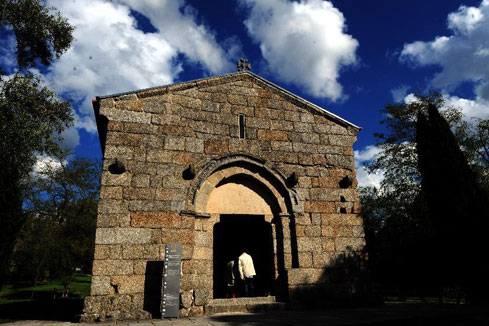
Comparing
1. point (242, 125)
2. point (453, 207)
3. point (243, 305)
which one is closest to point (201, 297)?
point (243, 305)

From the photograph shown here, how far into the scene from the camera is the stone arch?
6863 mm

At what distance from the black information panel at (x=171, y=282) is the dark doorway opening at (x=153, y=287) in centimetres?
28

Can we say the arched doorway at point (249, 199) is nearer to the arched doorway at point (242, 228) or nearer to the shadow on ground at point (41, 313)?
the arched doorway at point (242, 228)

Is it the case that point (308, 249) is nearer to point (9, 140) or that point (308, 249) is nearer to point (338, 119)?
point (338, 119)

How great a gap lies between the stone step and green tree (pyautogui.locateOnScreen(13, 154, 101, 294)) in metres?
12.4

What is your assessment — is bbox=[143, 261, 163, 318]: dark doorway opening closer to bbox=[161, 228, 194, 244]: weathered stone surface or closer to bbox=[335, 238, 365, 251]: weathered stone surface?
bbox=[161, 228, 194, 244]: weathered stone surface

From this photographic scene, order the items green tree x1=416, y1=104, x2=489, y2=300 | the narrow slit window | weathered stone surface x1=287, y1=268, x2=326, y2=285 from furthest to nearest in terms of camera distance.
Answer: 1. green tree x1=416, y1=104, x2=489, y2=300
2. the narrow slit window
3. weathered stone surface x1=287, y1=268, x2=326, y2=285

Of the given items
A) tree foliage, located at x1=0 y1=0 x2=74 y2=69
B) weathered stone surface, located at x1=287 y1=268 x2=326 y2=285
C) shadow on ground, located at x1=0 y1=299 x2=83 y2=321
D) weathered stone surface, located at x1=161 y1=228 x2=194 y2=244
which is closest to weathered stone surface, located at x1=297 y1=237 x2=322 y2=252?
weathered stone surface, located at x1=287 y1=268 x2=326 y2=285

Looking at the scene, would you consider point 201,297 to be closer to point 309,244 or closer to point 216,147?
point 309,244

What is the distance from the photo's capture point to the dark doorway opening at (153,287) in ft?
18.1

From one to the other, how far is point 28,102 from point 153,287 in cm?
867

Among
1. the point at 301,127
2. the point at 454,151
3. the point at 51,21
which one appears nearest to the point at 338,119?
the point at 301,127

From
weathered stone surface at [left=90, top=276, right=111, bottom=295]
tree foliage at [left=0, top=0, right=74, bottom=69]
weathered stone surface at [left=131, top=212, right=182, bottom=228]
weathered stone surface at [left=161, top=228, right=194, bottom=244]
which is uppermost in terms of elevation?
tree foliage at [left=0, top=0, right=74, bottom=69]

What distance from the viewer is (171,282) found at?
551 centimetres
